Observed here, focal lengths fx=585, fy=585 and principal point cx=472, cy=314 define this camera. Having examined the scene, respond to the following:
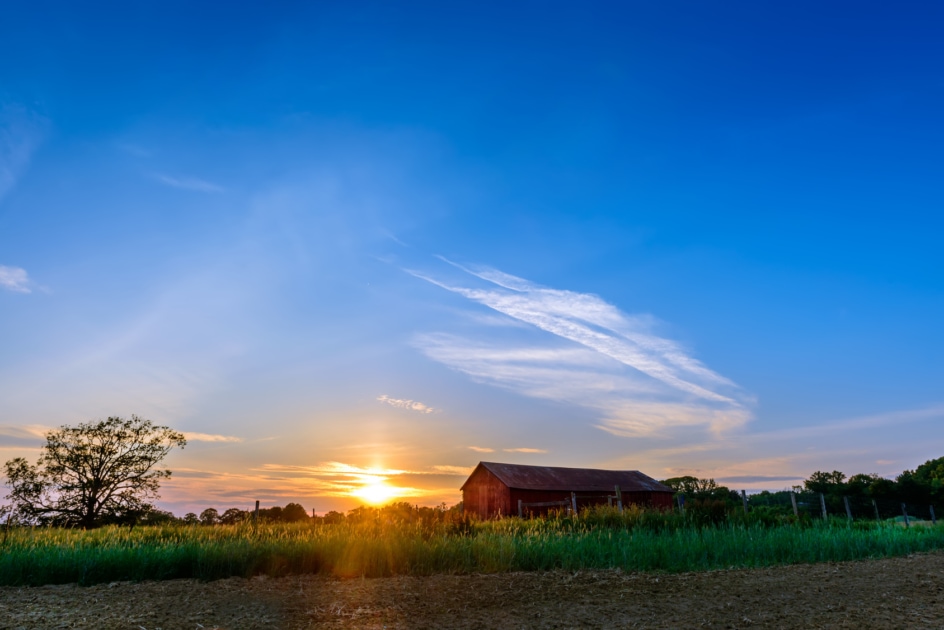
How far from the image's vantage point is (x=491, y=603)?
20.0 ft

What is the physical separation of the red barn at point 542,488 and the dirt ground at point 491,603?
76.2 feet

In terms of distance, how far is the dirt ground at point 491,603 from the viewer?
5.36 metres

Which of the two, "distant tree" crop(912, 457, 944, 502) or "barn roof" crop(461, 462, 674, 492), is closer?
"barn roof" crop(461, 462, 674, 492)

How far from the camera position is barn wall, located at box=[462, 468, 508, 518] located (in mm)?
31188

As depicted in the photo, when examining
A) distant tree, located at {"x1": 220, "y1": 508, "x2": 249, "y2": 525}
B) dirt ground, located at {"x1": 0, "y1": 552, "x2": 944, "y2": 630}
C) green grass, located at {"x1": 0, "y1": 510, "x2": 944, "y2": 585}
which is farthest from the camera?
distant tree, located at {"x1": 220, "y1": 508, "x2": 249, "y2": 525}

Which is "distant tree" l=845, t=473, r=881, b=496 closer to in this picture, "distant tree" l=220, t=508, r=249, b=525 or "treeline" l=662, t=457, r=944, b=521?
"treeline" l=662, t=457, r=944, b=521

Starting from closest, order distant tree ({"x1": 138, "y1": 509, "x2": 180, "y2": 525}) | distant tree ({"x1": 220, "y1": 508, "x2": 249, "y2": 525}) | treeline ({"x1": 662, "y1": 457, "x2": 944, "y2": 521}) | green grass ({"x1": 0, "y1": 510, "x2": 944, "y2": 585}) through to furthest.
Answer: green grass ({"x1": 0, "y1": 510, "x2": 944, "y2": 585}) → distant tree ({"x1": 220, "y1": 508, "x2": 249, "y2": 525}) → distant tree ({"x1": 138, "y1": 509, "x2": 180, "y2": 525}) → treeline ({"x1": 662, "y1": 457, "x2": 944, "y2": 521})

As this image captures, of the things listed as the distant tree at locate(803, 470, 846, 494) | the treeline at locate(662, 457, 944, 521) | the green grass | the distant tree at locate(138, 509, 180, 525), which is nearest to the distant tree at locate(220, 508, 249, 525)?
the green grass

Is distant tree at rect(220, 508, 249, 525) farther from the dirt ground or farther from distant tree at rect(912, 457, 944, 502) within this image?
distant tree at rect(912, 457, 944, 502)

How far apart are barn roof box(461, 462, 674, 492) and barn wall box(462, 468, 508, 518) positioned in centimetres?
36

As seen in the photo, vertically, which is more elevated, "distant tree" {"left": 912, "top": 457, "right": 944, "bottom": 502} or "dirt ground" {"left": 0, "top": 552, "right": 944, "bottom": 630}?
"distant tree" {"left": 912, "top": 457, "right": 944, "bottom": 502}

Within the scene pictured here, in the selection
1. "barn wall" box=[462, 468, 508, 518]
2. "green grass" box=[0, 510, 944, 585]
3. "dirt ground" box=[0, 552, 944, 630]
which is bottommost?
"dirt ground" box=[0, 552, 944, 630]

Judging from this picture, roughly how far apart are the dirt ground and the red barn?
23.2 m

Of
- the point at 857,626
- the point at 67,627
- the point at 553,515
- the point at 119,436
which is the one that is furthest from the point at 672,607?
the point at 119,436
